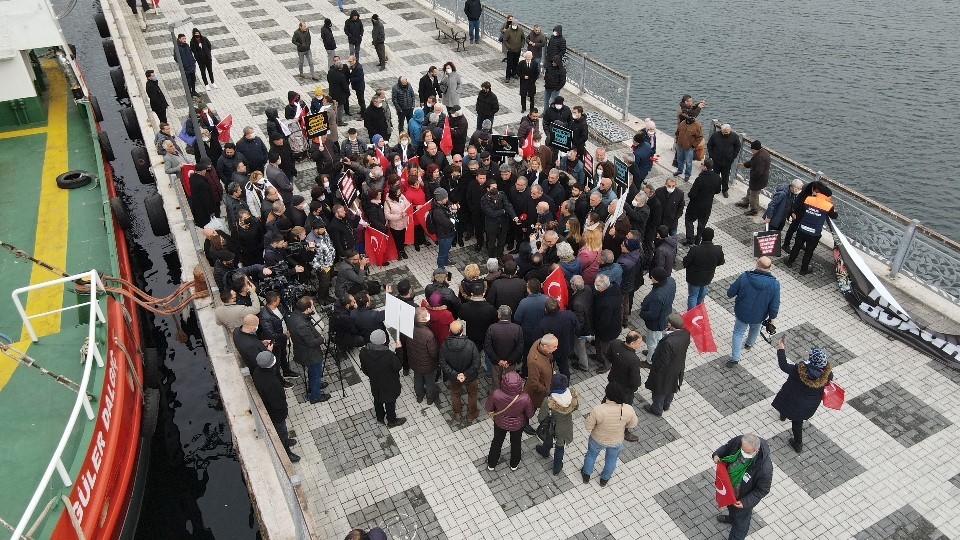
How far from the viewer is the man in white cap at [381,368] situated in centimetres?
873

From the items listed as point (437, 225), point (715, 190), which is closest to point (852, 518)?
point (715, 190)

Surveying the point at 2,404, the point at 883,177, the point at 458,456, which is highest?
the point at 2,404

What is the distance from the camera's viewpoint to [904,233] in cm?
1159

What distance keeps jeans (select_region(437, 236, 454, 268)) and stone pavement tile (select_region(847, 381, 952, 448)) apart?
6609 mm

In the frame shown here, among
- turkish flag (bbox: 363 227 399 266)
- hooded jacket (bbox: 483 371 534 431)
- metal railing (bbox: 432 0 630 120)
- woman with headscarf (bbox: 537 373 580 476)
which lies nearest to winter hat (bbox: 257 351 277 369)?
hooded jacket (bbox: 483 371 534 431)

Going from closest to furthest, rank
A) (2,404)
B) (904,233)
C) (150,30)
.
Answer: (2,404) < (904,233) < (150,30)

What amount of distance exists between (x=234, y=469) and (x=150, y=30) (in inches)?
753

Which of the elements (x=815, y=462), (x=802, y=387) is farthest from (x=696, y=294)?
(x=815, y=462)

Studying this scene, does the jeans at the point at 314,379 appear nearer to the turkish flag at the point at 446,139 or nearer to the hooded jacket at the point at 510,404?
the hooded jacket at the point at 510,404

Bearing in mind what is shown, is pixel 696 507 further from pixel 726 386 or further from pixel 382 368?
pixel 382 368

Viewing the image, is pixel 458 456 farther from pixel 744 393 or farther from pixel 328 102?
pixel 328 102

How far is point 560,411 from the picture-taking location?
8.16m

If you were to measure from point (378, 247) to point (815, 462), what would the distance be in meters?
7.49

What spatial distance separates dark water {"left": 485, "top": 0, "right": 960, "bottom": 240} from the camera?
2106 centimetres
